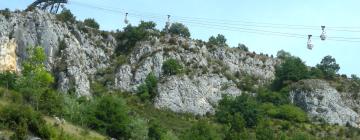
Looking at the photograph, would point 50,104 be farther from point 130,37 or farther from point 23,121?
point 130,37

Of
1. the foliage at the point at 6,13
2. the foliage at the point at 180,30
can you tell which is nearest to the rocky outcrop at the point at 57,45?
the foliage at the point at 6,13

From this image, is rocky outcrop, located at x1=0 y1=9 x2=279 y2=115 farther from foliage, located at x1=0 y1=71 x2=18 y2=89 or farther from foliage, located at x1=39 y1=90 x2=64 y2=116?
foliage, located at x1=39 y1=90 x2=64 y2=116

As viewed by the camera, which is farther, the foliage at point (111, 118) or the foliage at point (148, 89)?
the foliage at point (148, 89)

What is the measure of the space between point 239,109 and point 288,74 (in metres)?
23.7

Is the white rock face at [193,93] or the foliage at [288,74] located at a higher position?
the foliage at [288,74]

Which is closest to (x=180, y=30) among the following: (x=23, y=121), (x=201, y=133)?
(x=201, y=133)

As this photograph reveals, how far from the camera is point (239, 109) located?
408 feet

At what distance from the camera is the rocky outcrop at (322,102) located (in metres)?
128

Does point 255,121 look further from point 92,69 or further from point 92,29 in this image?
point 92,29

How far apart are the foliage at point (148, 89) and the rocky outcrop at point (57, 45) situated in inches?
406

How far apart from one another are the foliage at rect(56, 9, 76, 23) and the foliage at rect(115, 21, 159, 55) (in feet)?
36.5

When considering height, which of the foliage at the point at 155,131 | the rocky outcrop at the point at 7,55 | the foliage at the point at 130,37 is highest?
the foliage at the point at 130,37

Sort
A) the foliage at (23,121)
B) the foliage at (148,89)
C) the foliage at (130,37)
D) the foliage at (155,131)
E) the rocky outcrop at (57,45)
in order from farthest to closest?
the foliage at (130,37)
the foliage at (148,89)
the rocky outcrop at (57,45)
the foliage at (155,131)
the foliage at (23,121)

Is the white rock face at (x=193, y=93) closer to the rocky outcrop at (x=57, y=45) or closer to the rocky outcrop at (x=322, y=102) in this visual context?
the rocky outcrop at (x=322, y=102)
